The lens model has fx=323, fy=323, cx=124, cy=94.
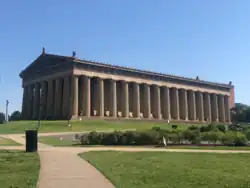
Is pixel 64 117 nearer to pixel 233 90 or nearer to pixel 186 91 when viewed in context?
pixel 186 91

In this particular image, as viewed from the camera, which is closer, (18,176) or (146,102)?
(18,176)

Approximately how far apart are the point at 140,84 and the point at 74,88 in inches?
983

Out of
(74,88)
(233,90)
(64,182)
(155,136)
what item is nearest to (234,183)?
(64,182)

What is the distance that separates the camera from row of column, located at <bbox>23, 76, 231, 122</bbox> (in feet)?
290

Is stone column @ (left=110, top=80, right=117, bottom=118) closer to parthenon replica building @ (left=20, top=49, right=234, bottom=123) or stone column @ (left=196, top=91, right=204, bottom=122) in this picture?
parthenon replica building @ (left=20, top=49, right=234, bottom=123)

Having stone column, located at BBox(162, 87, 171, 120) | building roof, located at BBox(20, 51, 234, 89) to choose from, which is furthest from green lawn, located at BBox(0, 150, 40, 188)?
stone column, located at BBox(162, 87, 171, 120)

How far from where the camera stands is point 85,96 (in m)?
87.9

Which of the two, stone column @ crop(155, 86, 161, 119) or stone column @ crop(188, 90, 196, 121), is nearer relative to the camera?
stone column @ crop(155, 86, 161, 119)

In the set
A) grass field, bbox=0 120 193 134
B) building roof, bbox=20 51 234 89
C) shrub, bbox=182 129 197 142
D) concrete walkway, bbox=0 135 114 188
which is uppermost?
building roof, bbox=20 51 234 89

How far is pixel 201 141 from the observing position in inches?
1409

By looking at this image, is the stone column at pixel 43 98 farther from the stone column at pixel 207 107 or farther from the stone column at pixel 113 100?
the stone column at pixel 207 107

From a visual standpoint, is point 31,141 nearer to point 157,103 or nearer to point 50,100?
point 50,100

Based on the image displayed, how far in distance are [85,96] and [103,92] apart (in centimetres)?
812

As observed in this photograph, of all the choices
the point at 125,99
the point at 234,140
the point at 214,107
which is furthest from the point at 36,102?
the point at 234,140
